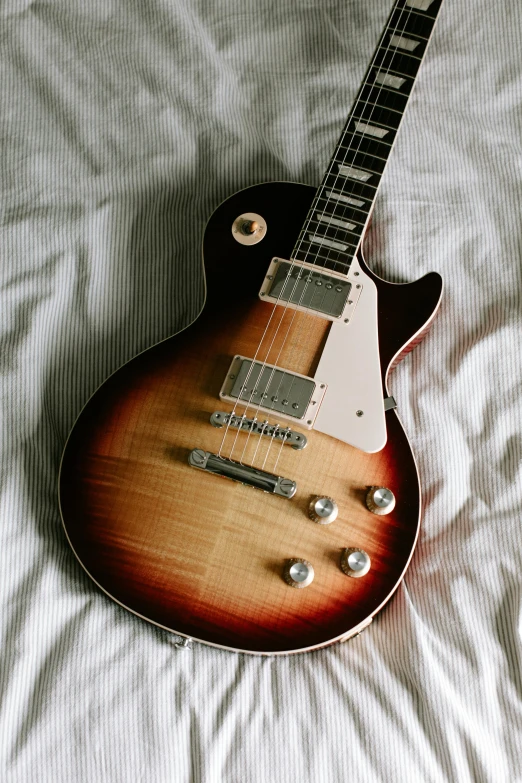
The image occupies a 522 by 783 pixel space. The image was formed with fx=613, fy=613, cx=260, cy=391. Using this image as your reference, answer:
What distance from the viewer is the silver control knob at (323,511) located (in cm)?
77

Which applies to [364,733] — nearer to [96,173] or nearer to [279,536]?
[279,536]

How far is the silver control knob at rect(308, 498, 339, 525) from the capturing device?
2.52 feet

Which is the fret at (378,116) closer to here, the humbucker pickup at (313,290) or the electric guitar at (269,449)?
the electric guitar at (269,449)

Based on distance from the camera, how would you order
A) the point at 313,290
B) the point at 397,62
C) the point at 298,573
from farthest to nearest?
the point at 397,62 → the point at 313,290 → the point at 298,573

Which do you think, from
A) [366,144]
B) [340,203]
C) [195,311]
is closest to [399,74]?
[366,144]

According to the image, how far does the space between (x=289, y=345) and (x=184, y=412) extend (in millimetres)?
179

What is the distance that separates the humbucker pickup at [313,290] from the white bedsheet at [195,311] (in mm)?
176

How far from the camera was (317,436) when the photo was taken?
0.82m

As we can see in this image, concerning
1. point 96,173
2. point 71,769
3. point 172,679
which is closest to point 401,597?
point 172,679

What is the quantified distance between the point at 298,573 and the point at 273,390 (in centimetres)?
24

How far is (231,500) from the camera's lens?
2.56ft

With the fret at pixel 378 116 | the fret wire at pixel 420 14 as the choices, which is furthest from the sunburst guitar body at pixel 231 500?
the fret wire at pixel 420 14

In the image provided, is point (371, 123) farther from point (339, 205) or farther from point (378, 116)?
point (339, 205)

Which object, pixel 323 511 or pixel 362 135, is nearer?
pixel 323 511
